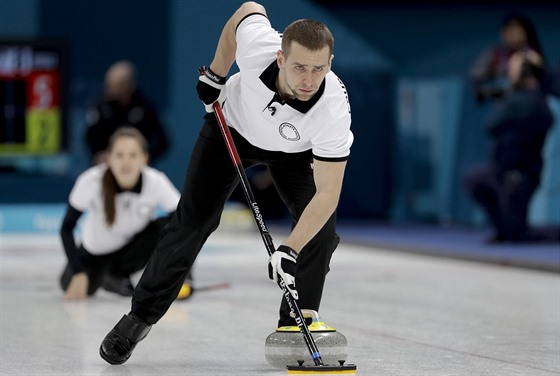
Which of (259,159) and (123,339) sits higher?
(259,159)

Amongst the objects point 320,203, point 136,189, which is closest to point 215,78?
point 320,203

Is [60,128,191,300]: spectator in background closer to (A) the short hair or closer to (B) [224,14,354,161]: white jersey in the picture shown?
(B) [224,14,354,161]: white jersey

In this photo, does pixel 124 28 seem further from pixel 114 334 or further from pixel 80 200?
pixel 114 334

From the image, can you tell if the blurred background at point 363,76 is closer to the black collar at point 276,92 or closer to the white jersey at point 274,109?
the white jersey at point 274,109

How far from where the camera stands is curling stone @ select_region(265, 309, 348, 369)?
5078mm

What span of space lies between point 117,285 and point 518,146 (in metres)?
4.66

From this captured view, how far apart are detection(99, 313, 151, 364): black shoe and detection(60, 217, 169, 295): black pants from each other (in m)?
2.81

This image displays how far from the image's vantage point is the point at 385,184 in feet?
54.0

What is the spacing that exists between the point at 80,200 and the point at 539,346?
120 inches

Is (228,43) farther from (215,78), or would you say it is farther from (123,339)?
(123,339)

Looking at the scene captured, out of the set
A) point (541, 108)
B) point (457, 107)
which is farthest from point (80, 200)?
point (457, 107)

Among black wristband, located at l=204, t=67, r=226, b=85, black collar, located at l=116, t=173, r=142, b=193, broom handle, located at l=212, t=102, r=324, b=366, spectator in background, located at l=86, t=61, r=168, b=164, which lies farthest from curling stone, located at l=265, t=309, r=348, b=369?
spectator in background, located at l=86, t=61, r=168, b=164

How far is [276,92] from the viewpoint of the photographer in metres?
4.88

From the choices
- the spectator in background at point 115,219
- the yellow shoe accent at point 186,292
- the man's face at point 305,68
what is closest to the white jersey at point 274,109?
the man's face at point 305,68
